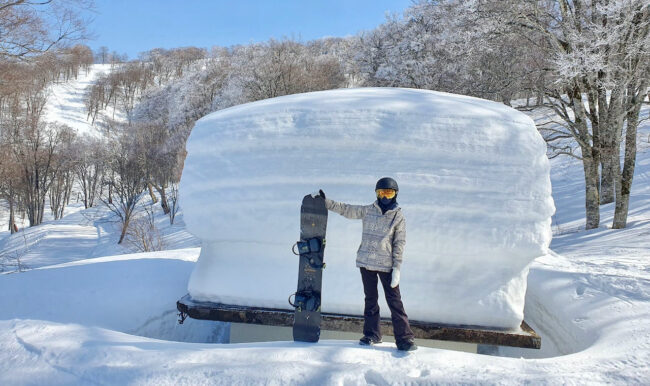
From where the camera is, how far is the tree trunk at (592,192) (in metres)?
10.9

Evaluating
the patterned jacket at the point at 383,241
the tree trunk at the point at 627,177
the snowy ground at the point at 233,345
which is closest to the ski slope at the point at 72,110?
the snowy ground at the point at 233,345

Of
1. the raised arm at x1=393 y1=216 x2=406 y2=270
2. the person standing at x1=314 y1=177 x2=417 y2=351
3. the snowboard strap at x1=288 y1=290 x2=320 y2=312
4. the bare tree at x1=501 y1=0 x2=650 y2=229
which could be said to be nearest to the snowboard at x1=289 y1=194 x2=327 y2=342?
the snowboard strap at x1=288 y1=290 x2=320 y2=312

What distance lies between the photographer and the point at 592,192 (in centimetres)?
1093

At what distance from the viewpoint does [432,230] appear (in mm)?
3686

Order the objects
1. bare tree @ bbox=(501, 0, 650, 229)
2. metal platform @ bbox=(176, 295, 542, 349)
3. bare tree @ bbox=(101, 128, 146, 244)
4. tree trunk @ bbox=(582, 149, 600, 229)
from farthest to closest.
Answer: bare tree @ bbox=(101, 128, 146, 244)
tree trunk @ bbox=(582, 149, 600, 229)
bare tree @ bbox=(501, 0, 650, 229)
metal platform @ bbox=(176, 295, 542, 349)

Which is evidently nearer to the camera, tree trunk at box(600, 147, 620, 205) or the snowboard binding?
the snowboard binding

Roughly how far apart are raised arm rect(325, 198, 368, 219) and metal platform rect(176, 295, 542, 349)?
95 centimetres

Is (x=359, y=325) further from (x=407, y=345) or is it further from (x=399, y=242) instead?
(x=399, y=242)

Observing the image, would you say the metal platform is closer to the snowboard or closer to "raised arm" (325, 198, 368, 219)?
the snowboard

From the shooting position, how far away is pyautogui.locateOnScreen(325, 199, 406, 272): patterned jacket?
3219 mm

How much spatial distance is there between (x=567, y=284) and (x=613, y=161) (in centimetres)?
824

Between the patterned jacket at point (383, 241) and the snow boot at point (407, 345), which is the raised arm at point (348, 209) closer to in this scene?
the patterned jacket at point (383, 241)

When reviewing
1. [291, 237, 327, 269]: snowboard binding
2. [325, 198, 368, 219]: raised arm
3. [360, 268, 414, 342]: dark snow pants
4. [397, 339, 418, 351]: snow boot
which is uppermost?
[325, 198, 368, 219]: raised arm

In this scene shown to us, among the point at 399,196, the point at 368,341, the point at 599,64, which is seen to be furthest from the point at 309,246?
the point at 599,64
